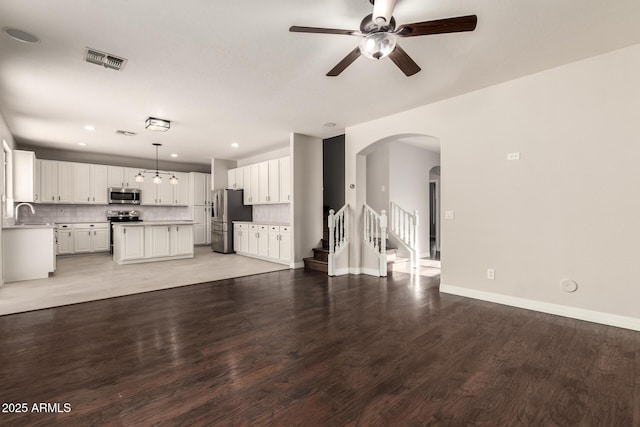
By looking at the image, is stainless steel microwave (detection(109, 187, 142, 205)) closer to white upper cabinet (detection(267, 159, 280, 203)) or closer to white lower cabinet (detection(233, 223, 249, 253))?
white lower cabinet (detection(233, 223, 249, 253))

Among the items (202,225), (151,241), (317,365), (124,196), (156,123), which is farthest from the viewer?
(202,225)

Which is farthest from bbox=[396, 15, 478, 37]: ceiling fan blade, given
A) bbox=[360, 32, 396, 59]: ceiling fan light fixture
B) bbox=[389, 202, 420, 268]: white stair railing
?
bbox=[389, 202, 420, 268]: white stair railing

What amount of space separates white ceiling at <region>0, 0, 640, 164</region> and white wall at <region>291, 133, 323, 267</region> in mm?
1093

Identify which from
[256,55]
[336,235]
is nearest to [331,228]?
[336,235]

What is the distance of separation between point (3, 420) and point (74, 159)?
8.66 m

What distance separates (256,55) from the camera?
302 centimetres

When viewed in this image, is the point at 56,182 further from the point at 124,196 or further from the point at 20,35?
the point at 20,35

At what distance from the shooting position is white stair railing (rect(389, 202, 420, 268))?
631 centimetres

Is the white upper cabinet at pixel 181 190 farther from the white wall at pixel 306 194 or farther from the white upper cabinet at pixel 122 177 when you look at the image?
the white wall at pixel 306 194

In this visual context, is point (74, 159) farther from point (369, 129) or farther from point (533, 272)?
point (533, 272)

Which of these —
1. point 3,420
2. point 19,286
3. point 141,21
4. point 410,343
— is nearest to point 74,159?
point 19,286

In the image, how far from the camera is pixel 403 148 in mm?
7277

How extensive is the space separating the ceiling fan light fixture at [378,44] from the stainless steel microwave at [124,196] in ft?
28.6

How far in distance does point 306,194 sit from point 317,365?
4335 mm
